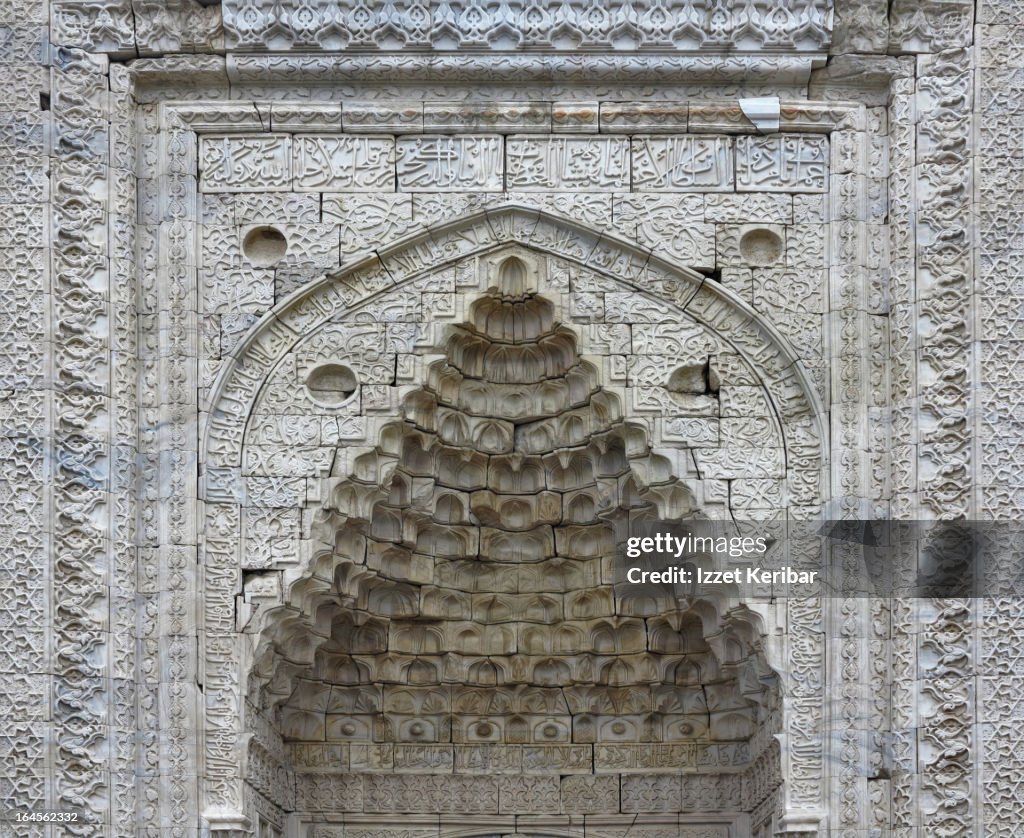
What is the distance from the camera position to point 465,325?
769 cm

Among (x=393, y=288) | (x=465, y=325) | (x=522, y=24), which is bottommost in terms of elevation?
(x=465, y=325)

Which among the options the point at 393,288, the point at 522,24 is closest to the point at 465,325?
the point at 393,288

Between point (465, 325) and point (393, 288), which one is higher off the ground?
point (393, 288)

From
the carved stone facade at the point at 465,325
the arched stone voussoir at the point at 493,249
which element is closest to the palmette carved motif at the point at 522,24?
the carved stone facade at the point at 465,325

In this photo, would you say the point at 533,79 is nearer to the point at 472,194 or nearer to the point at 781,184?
the point at 472,194

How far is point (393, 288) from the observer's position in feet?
25.2

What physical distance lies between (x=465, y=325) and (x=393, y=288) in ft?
0.96

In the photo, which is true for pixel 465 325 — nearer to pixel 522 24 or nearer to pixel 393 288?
pixel 393 288

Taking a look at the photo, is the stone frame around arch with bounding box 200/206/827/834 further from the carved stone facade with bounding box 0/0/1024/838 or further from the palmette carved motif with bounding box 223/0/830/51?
the palmette carved motif with bounding box 223/0/830/51

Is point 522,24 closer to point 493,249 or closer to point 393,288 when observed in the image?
point 493,249

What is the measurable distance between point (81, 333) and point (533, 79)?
1.86m

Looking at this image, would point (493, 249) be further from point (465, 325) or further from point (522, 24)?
point (522, 24)

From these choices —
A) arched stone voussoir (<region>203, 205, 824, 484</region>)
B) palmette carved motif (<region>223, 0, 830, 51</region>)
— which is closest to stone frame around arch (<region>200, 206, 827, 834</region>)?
arched stone voussoir (<region>203, 205, 824, 484</region>)

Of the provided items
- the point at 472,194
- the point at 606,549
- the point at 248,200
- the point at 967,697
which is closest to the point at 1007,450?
the point at 967,697
